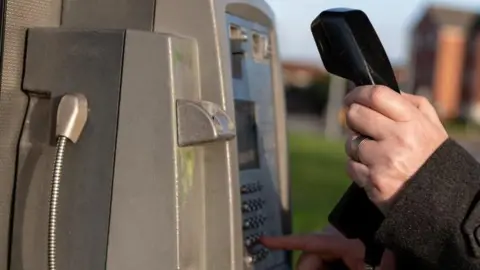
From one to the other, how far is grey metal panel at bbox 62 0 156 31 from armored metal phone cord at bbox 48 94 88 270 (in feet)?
0.56

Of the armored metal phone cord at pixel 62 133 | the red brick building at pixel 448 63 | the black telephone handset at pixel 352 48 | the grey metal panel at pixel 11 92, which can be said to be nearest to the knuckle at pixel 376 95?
the black telephone handset at pixel 352 48

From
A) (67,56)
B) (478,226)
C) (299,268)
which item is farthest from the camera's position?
(299,268)

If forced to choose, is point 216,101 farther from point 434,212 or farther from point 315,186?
point 315,186

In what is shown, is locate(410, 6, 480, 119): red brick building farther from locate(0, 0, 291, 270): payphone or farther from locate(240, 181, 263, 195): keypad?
locate(0, 0, 291, 270): payphone

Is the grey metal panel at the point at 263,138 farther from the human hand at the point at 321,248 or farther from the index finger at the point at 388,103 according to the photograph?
the index finger at the point at 388,103

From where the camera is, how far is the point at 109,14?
1.74 meters

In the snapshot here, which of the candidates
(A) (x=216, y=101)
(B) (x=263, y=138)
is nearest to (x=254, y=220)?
(B) (x=263, y=138)

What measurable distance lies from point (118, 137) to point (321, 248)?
75 centimetres

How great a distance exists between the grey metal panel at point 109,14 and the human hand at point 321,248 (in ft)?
2.21

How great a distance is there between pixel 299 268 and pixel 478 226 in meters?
0.72

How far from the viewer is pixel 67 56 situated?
67.6 inches

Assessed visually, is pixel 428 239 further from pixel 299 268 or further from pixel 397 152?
pixel 299 268

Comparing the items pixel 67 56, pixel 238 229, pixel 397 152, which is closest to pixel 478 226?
pixel 397 152

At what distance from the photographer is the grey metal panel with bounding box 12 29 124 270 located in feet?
5.44
